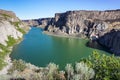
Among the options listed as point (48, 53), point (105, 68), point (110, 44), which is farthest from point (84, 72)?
point (110, 44)

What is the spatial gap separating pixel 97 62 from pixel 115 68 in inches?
149

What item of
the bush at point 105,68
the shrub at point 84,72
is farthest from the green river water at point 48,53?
the shrub at point 84,72

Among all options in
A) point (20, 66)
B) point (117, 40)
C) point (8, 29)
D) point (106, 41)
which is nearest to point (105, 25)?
point (106, 41)

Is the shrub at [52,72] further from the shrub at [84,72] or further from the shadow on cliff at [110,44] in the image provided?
the shadow on cliff at [110,44]

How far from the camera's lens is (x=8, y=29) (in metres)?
128

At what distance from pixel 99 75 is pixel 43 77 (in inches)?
289

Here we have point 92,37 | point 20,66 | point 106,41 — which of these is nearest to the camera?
point 20,66

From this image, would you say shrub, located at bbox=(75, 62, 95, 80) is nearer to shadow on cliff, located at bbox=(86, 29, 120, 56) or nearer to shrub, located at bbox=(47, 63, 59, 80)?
shrub, located at bbox=(47, 63, 59, 80)

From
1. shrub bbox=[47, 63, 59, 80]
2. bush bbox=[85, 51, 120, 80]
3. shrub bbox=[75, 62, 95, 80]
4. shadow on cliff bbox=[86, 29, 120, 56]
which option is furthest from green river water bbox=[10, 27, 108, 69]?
shrub bbox=[75, 62, 95, 80]

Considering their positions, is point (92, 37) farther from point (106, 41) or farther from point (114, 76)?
point (114, 76)

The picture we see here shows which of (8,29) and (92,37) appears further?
(92,37)

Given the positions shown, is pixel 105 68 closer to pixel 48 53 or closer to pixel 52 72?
pixel 52 72

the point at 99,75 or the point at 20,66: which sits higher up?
the point at 99,75

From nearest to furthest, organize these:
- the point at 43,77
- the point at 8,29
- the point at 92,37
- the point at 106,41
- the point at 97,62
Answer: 1. the point at 43,77
2. the point at 97,62
3. the point at 8,29
4. the point at 106,41
5. the point at 92,37
